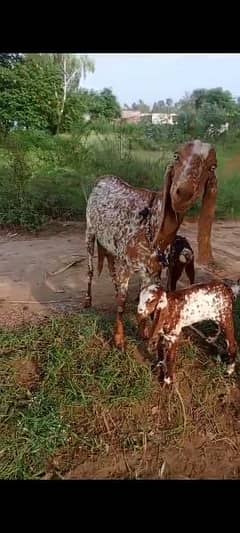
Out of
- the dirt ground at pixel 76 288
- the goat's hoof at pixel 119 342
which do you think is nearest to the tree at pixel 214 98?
the dirt ground at pixel 76 288

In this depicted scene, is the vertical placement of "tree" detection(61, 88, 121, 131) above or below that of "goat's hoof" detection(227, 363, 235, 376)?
above

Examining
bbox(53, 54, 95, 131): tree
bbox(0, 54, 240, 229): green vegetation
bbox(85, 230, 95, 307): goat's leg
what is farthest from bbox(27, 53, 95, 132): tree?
bbox(85, 230, 95, 307): goat's leg

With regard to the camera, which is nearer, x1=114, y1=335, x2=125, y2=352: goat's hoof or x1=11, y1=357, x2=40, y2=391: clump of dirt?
x1=11, y1=357, x2=40, y2=391: clump of dirt

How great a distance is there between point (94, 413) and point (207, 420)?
0.79 m

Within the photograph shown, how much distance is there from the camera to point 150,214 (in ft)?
11.4

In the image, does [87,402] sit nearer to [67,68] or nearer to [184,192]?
[184,192]

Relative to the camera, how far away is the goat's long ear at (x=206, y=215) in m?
3.03

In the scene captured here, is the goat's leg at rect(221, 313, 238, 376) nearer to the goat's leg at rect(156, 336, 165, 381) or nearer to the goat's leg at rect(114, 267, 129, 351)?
the goat's leg at rect(156, 336, 165, 381)

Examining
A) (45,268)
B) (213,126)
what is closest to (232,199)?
(213,126)

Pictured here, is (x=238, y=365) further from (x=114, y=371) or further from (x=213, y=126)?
(x=213, y=126)

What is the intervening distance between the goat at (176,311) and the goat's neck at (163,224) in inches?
12.8

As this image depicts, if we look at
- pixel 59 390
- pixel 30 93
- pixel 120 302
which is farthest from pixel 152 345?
pixel 30 93

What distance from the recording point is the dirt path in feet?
15.9

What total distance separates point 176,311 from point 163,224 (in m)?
0.62
